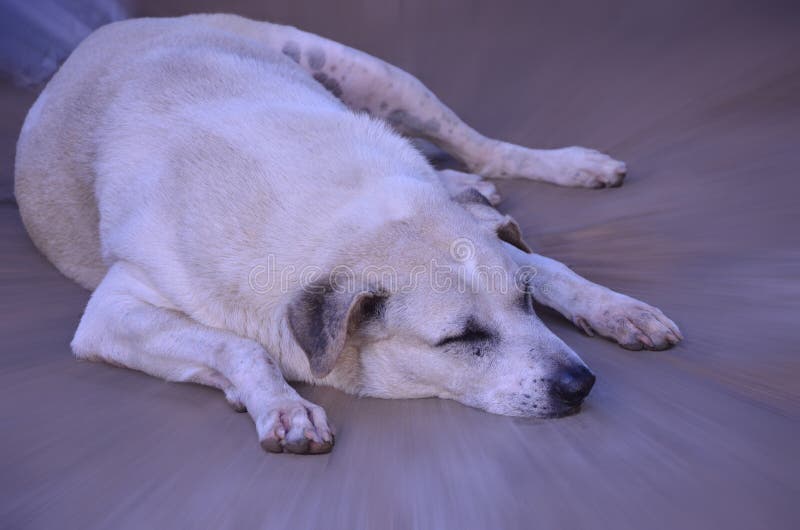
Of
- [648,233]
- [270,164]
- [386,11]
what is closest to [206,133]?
[270,164]

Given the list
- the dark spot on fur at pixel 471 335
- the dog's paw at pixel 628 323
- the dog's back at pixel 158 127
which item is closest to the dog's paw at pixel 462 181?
the dog's back at pixel 158 127

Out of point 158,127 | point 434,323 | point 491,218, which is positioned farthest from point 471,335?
point 158,127

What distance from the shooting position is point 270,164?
171 cm

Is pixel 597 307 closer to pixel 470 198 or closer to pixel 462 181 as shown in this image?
pixel 470 198

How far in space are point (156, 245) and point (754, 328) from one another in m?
1.29

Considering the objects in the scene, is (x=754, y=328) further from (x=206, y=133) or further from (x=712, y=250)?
(x=206, y=133)

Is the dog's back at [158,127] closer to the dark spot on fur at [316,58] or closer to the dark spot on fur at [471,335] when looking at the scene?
the dark spot on fur at [316,58]

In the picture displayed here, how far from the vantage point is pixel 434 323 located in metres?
1.49

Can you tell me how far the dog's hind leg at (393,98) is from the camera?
103 inches

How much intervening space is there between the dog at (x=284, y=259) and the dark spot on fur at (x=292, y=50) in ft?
1.54

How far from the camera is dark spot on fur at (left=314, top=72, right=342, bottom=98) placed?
2699 mm

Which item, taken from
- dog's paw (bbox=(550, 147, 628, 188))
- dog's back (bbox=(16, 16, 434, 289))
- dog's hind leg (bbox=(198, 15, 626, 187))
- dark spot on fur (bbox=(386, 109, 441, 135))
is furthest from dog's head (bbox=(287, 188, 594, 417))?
dark spot on fur (bbox=(386, 109, 441, 135))

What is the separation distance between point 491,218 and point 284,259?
487mm

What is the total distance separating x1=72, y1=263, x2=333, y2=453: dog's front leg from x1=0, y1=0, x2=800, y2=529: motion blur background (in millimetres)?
35
